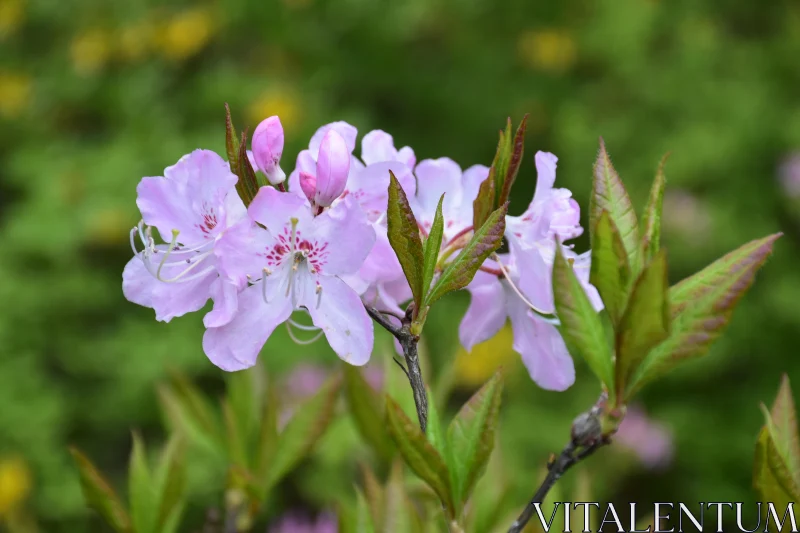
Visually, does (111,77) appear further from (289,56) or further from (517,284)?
(517,284)

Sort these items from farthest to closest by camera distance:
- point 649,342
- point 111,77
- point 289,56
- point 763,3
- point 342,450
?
point 763,3 < point 289,56 < point 111,77 < point 342,450 < point 649,342

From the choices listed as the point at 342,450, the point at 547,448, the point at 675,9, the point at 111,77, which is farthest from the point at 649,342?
the point at 675,9

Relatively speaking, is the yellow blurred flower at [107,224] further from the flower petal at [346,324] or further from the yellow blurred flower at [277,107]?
the flower petal at [346,324]

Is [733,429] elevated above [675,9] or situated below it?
below

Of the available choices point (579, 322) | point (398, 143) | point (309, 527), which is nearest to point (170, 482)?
point (579, 322)

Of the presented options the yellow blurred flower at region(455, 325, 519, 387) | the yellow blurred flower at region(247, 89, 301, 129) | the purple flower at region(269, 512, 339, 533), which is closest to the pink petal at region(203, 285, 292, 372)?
the purple flower at region(269, 512, 339, 533)

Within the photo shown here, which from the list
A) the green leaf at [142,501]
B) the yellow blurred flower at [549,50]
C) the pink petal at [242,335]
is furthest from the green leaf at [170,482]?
the yellow blurred flower at [549,50]
